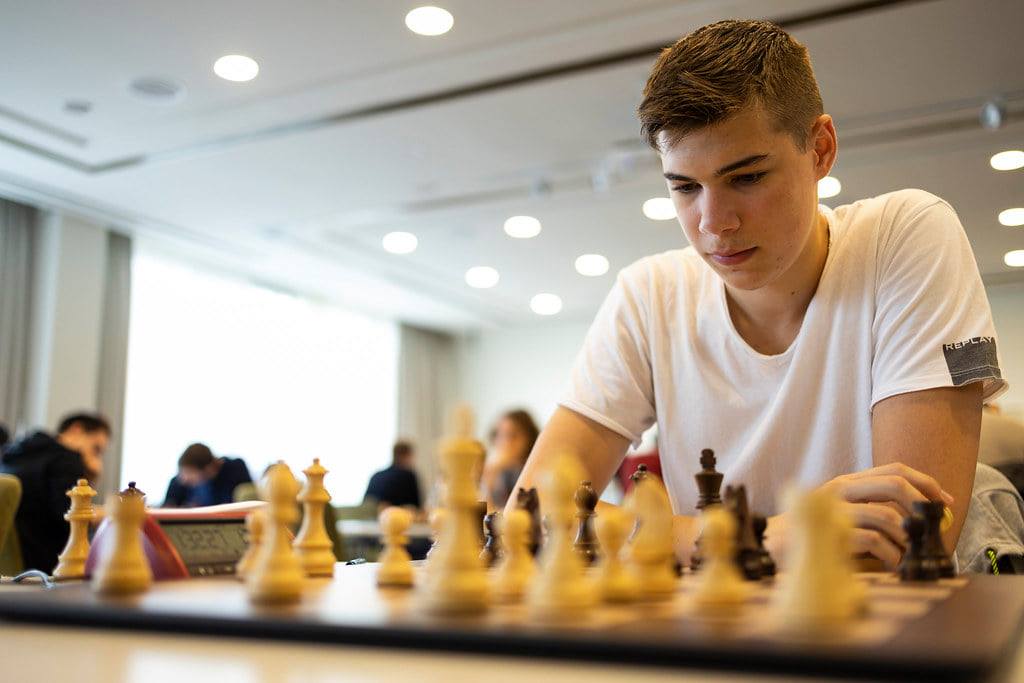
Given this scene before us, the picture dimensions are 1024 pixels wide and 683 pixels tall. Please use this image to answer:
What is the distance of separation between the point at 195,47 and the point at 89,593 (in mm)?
3821

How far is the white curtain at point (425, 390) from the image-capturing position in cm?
1044

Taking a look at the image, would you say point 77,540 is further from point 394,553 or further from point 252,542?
point 394,553

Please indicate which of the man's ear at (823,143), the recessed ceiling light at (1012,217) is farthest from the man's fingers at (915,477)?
the recessed ceiling light at (1012,217)

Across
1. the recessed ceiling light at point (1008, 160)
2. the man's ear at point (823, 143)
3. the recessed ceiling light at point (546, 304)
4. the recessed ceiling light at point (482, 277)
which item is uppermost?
the recessed ceiling light at point (546, 304)

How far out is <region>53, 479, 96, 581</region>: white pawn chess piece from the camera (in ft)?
3.74

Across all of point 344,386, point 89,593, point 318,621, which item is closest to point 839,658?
point 318,621

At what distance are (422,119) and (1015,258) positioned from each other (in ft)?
10.5

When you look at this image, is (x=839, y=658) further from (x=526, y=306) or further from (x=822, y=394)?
(x=526, y=306)

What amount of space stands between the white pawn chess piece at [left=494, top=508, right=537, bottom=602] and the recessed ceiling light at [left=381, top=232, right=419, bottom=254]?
6325mm

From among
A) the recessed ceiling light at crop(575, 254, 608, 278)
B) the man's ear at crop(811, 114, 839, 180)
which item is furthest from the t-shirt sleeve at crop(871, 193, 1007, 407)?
the recessed ceiling light at crop(575, 254, 608, 278)

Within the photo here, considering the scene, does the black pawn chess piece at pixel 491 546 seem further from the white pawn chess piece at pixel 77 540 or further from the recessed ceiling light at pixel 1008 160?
the recessed ceiling light at pixel 1008 160

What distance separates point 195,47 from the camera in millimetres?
4125

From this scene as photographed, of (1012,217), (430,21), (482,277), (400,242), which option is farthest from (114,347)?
(1012,217)

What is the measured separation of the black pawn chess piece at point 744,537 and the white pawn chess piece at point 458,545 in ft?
1.01
